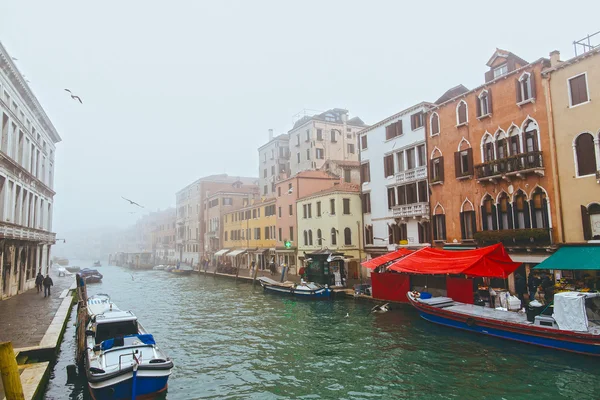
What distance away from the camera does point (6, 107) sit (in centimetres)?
2445

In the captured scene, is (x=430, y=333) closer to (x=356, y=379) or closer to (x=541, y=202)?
(x=356, y=379)

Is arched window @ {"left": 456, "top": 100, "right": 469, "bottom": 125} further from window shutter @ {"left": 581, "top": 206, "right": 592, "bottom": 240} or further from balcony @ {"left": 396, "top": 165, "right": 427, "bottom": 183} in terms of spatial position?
window shutter @ {"left": 581, "top": 206, "right": 592, "bottom": 240}

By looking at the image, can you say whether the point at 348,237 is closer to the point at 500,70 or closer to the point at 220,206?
the point at 500,70

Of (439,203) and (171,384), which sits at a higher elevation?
(439,203)

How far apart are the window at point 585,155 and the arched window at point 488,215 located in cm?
A: 504

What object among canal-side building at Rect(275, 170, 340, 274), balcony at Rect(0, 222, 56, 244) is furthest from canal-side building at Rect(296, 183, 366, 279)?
balcony at Rect(0, 222, 56, 244)

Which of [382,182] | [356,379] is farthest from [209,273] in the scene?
[356,379]

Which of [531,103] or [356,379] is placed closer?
[356,379]

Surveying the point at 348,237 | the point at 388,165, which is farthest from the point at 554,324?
the point at 348,237

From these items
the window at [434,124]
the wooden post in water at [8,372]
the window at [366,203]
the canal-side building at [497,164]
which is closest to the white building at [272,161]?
the window at [366,203]

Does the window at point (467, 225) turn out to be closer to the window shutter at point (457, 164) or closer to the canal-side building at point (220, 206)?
the window shutter at point (457, 164)

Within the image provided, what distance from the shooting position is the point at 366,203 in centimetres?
3450

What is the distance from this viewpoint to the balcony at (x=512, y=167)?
2062cm

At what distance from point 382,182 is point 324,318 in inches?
548
